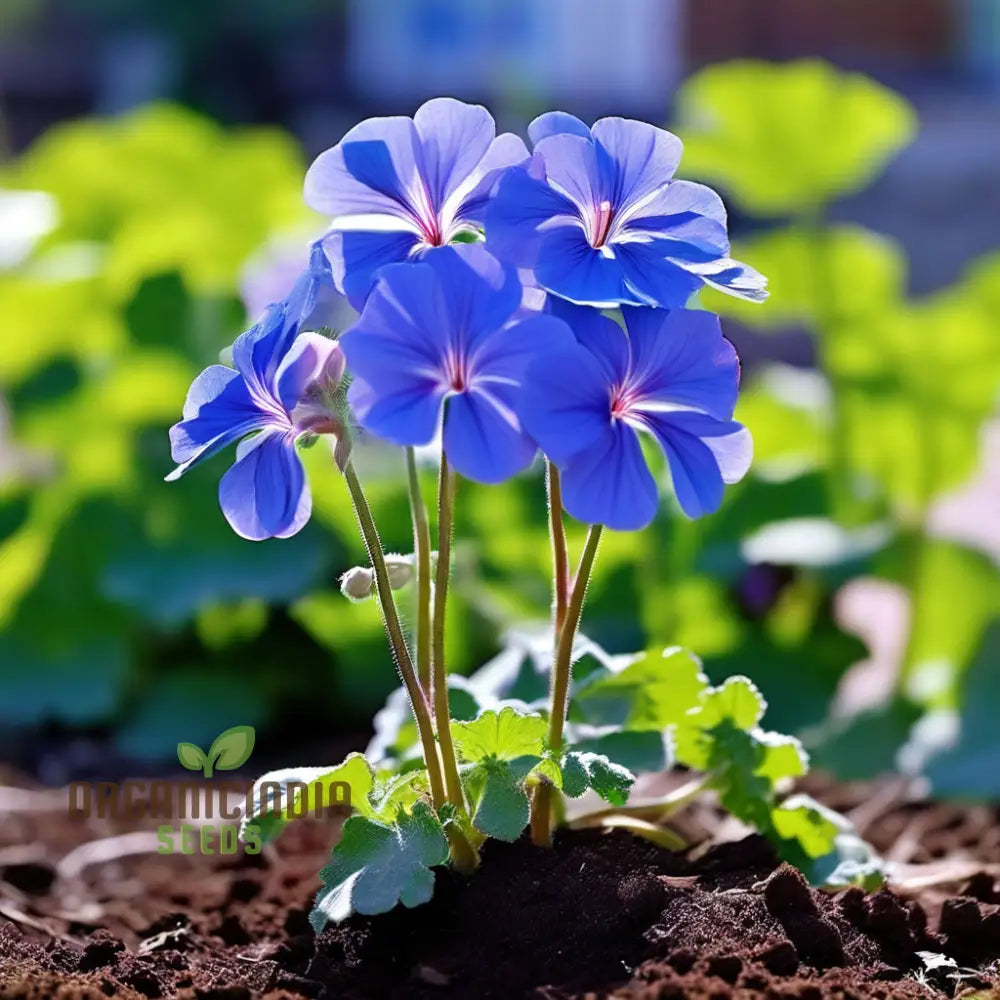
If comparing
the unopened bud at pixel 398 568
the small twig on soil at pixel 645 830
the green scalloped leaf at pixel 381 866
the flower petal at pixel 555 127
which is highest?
the flower petal at pixel 555 127

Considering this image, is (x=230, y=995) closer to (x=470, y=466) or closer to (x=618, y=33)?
(x=470, y=466)

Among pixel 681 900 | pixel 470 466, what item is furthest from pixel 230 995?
pixel 470 466

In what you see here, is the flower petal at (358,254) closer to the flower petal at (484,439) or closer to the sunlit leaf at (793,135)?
the flower petal at (484,439)

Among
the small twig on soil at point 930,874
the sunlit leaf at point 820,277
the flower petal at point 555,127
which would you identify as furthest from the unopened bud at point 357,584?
the sunlit leaf at point 820,277

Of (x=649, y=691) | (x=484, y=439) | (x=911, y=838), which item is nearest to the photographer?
(x=484, y=439)

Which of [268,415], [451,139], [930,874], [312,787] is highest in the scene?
[451,139]

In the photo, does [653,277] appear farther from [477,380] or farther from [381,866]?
[381,866]

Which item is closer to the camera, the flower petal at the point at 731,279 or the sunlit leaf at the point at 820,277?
the flower petal at the point at 731,279

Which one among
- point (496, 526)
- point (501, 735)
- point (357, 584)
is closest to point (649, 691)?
point (501, 735)
